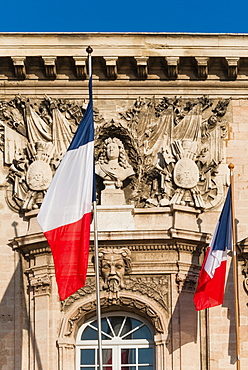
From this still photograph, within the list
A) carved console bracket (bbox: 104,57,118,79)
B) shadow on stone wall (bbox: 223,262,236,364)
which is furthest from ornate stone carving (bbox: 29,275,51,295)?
carved console bracket (bbox: 104,57,118,79)

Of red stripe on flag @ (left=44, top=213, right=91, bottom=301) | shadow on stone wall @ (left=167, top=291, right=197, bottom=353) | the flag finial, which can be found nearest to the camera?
red stripe on flag @ (left=44, top=213, right=91, bottom=301)

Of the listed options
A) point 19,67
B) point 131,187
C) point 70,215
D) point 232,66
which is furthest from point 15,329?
point 232,66

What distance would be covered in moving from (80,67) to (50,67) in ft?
2.04

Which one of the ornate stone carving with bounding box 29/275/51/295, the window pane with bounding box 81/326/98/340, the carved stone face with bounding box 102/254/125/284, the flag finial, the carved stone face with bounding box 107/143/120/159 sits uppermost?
the flag finial

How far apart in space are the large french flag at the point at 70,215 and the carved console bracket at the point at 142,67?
3314 mm

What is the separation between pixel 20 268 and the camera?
29.3 m

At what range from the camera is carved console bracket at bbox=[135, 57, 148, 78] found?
1195 inches

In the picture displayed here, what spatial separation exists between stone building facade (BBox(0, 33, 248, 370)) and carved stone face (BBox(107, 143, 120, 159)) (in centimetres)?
9

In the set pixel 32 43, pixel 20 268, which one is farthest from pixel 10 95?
pixel 20 268

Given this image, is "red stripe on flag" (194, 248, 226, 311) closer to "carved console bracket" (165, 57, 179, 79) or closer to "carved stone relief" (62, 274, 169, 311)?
"carved stone relief" (62, 274, 169, 311)

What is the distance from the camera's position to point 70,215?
1061 inches

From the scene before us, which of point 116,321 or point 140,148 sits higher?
point 140,148

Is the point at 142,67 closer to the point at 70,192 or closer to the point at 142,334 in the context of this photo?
the point at 70,192

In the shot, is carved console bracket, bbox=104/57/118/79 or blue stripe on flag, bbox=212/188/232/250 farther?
carved console bracket, bbox=104/57/118/79
